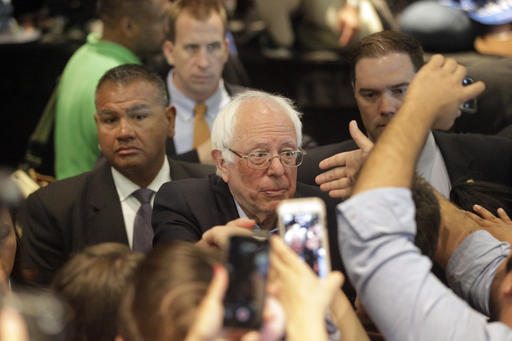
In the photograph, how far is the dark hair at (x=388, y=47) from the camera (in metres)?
3.82

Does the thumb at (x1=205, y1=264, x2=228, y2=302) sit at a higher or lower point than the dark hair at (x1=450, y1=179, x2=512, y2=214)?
higher

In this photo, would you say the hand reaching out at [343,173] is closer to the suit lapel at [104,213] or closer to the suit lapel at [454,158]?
the suit lapel at [454,158]

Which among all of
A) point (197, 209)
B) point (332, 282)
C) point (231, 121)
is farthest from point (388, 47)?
point (332, 282)

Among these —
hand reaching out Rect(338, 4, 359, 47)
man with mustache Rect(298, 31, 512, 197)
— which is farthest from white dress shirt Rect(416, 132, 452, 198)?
hand reaching out Rect(338, 4, 359, 47)

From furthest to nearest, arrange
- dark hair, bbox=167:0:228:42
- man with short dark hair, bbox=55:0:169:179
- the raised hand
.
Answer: dark hair, bbox=167:0:228:42 → man with short dark hair, bbox=55:0:169:179 → the raised hand

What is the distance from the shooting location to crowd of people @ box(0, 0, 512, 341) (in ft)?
6.64

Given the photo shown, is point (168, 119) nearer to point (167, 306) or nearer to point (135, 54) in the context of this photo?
point (135, 54)

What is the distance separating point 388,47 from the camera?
382cm

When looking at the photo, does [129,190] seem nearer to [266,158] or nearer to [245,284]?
[266,158]

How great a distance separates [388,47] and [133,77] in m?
0.97

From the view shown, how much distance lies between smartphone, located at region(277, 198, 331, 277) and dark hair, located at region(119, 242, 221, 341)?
8.1 inches

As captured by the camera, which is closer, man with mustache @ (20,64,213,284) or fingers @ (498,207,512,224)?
fingers @ (498,207,512,224)

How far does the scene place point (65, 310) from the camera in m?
2.09

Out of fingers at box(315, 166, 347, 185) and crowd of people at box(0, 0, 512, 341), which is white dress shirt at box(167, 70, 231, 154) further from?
fingers at box(315, 166, 347, 185)
